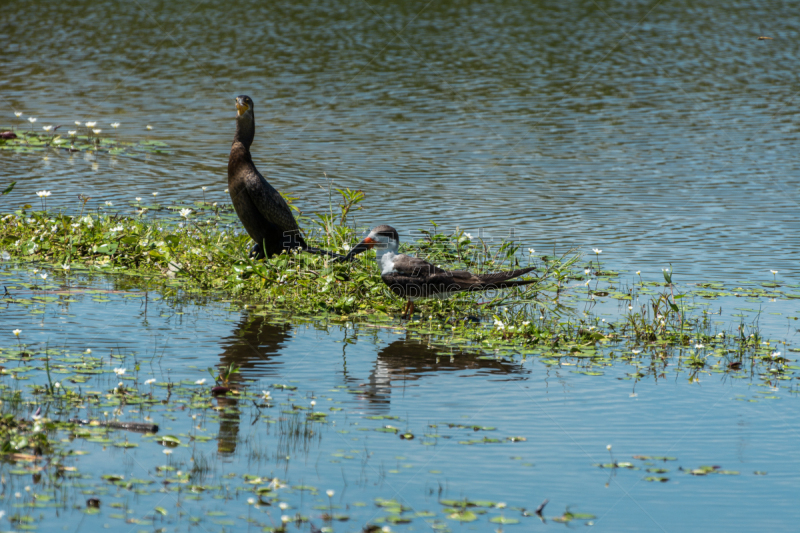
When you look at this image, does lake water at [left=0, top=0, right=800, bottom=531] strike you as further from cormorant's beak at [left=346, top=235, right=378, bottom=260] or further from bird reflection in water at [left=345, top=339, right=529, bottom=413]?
cormorant's beak at [left=346, top=235, right=378, bottom=260]

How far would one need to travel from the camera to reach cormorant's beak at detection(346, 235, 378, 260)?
852cm

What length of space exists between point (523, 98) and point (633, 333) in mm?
14230

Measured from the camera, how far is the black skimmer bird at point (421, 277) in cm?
822

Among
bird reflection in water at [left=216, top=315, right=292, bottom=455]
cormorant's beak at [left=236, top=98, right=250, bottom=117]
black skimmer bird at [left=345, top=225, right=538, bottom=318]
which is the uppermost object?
cormorant's beak at [left=236, top=98, right=250, bottom=117]

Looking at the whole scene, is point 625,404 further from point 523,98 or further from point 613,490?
point 523,98

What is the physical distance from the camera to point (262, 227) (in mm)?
9469

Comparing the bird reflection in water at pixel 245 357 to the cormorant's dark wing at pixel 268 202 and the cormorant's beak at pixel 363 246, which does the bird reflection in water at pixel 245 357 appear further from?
the cormorant's dark wing at pixel 268 202

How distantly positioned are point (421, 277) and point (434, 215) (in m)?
4.32

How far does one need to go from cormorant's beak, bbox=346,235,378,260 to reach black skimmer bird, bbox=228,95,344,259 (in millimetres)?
438

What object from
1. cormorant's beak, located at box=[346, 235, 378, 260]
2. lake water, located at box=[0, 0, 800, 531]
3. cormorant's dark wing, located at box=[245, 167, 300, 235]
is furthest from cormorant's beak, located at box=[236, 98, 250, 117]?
lake water, located at box=[0, 0, 800, 531]

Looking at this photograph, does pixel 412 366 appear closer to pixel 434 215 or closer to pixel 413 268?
pixel 413 268

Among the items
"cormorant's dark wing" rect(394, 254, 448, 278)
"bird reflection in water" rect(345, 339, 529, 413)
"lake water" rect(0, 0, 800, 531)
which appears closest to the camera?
"lake water" rect(0, 0, 800, 531)

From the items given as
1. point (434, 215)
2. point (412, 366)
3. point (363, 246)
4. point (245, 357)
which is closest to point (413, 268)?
point (363, 246)

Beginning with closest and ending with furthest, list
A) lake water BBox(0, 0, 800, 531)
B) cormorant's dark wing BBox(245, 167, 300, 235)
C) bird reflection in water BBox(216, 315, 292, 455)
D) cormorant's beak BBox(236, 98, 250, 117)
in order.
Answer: lake water BBox(0, 0, 800, 531) < bird reflection in water BBox(216, 315, 292, 455) < cormorant's dark wing BBox(245, 167, 300, 235) < cormorant's beak BBox(236, 98, 250, 117)
